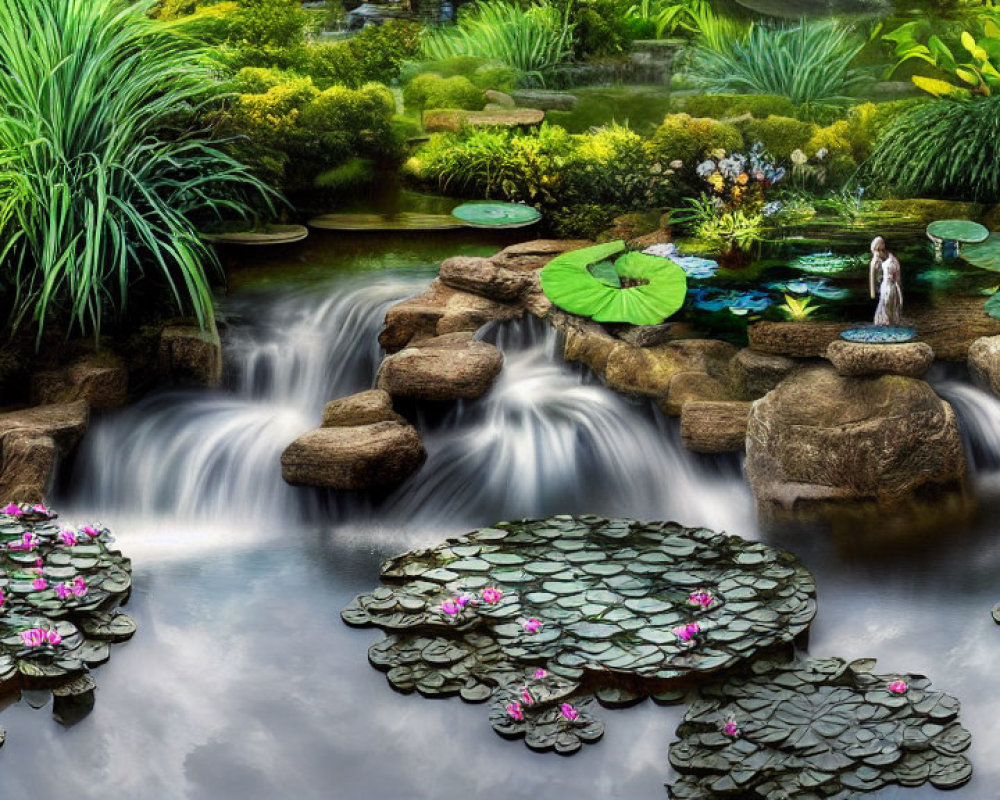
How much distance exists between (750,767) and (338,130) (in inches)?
178

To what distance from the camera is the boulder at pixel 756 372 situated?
6742mm

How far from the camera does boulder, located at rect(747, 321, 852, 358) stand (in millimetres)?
6703

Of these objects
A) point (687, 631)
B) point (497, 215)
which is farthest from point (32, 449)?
point (687, 631)

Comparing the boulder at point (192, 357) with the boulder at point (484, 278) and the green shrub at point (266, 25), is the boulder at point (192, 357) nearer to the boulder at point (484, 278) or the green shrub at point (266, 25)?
the boulder at point (484, 278)

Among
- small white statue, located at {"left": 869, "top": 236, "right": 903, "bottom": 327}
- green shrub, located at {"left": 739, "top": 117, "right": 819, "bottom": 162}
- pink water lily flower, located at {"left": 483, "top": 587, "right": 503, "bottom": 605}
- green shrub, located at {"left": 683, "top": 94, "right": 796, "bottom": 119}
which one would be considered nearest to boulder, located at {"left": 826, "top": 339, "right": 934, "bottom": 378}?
small white statue, located at {"left": 869, "top": 236, "right": 903, "bottom": 327}

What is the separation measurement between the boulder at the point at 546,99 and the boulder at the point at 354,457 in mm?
2512

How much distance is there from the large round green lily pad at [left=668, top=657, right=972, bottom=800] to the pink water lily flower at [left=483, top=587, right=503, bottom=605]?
886mm

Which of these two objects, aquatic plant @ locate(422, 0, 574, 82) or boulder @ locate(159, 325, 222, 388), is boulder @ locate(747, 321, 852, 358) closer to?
aquatic plant @ locate(422, 0, 574, 82)

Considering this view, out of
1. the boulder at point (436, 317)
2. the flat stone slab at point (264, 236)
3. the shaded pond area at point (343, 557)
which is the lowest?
the shaded pond area at point (343, 557)

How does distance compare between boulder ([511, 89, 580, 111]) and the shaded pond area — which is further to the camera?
boulder ([511, 89, 580, 111])

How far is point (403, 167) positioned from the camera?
8133mm

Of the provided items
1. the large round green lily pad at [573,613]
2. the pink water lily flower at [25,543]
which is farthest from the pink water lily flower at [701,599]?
the pink water lily flower at [25,543]

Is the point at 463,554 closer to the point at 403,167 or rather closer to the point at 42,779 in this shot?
the point at 42,779

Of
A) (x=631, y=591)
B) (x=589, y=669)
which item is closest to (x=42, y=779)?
(x=589, y=669)
